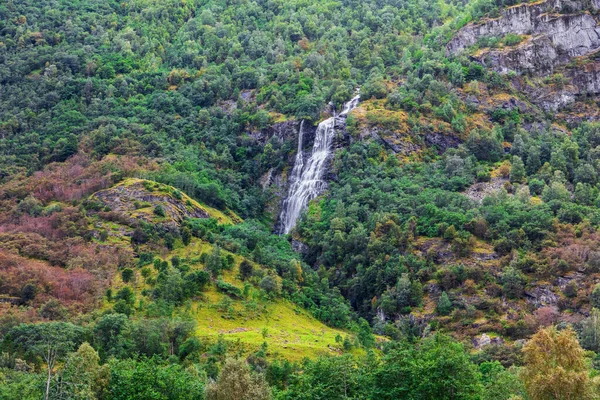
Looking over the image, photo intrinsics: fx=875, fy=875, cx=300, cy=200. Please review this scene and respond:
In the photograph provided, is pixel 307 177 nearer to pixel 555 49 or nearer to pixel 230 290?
pixel 230 290

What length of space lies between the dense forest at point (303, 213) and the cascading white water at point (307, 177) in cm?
163

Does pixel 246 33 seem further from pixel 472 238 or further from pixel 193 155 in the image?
pixel 472 238

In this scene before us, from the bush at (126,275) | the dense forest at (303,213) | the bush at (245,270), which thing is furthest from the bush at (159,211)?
the bush at (126,275)

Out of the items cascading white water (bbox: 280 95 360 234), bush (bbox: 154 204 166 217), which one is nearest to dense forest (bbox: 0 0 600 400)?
bush (bbox: 154 204 166 217)

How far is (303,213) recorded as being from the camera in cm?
13750

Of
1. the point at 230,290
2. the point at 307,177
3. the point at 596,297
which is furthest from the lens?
the point at 307,177

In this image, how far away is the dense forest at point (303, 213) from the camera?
242ft

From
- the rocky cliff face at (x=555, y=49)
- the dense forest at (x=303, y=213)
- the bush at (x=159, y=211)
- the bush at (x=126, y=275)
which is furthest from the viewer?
the rocky cliff face at (x=555, y=49)

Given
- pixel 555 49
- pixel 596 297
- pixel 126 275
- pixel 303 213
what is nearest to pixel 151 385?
pixel 126 275

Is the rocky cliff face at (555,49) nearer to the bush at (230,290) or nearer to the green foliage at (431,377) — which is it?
the bush at (230,290)

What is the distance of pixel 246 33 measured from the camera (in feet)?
642

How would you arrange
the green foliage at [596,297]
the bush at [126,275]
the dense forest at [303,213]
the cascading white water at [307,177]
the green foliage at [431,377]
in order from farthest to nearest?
the cascading white water at [307,177]
the bush at [126,275]
the green foliage at [596,297]
the dense forest at [303,213]
the green foliage at [431,377]

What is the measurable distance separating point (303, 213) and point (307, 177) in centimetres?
1197

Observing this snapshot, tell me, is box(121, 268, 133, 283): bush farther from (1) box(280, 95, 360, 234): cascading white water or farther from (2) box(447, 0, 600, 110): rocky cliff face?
(2) box(447, 0, 600, 110): rocky cliff face
